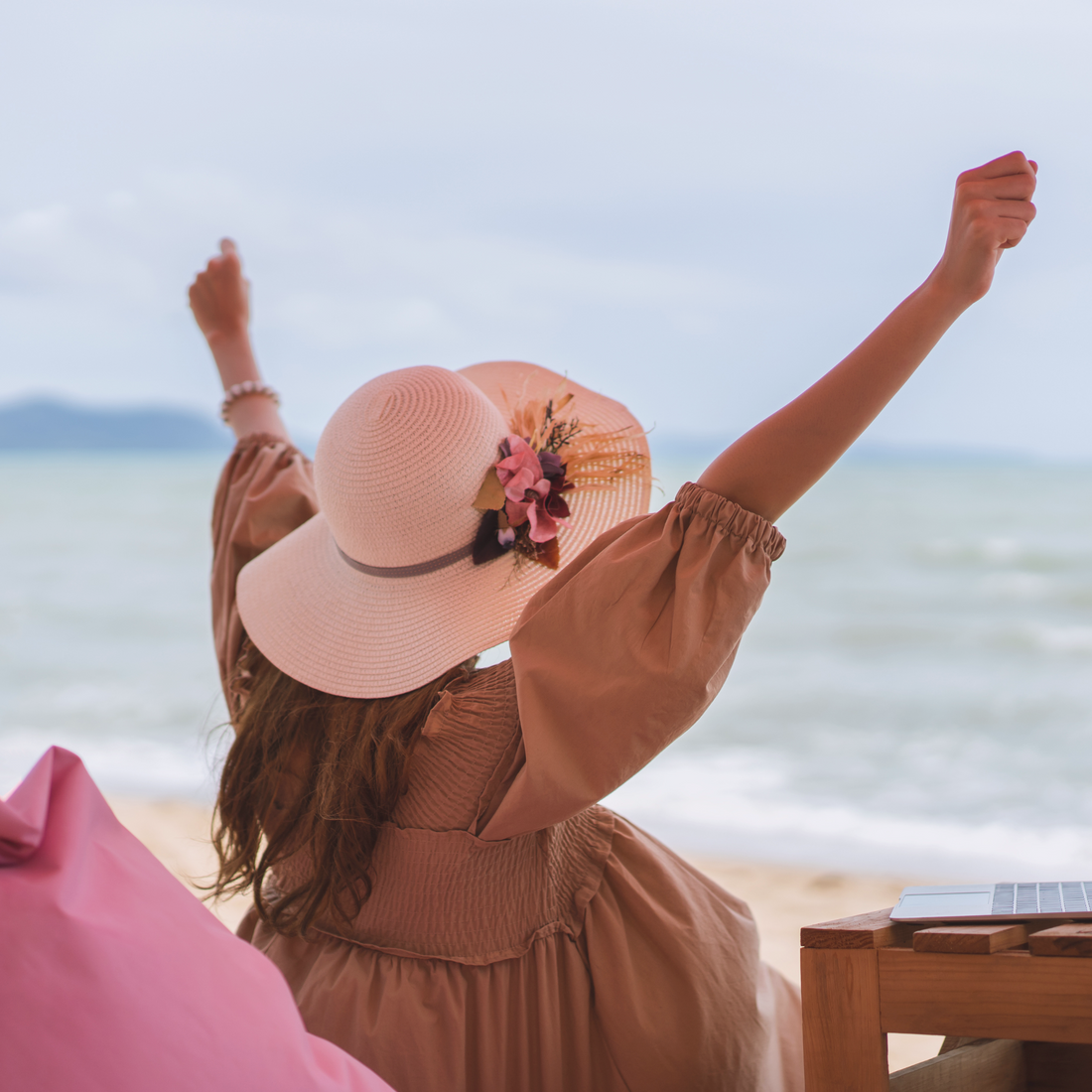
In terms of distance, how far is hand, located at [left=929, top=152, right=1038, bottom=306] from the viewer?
0.77m

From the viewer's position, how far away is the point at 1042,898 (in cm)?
80

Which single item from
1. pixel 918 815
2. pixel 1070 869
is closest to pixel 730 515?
pixel 1070 869

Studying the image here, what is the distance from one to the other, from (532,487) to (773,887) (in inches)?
101

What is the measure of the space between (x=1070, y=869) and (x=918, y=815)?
70 cm

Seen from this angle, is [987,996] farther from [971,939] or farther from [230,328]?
[230,328]

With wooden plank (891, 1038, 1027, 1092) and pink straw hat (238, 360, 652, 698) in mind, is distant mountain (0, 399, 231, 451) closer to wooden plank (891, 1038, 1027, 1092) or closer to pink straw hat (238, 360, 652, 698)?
pink straw hat (238, 360, 652, 698)

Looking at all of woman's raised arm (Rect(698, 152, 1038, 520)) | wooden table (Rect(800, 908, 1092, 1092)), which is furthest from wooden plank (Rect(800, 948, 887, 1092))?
woman's raised arm (Rect(698, 152, 1038, 520))

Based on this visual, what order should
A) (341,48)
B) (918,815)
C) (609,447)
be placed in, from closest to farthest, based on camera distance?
(609,447)
(918,815)
(341,48)

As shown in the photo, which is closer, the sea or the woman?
the woman

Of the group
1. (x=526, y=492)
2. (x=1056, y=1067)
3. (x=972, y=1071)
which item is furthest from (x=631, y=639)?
(x=1056, y=1067)

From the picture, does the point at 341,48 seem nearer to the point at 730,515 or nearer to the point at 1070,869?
the point at 1070,869

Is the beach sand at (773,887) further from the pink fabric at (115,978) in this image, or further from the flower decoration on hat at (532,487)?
the pink fabric at (115,978)

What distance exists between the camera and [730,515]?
828 millimetres

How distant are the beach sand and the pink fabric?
2065mm
